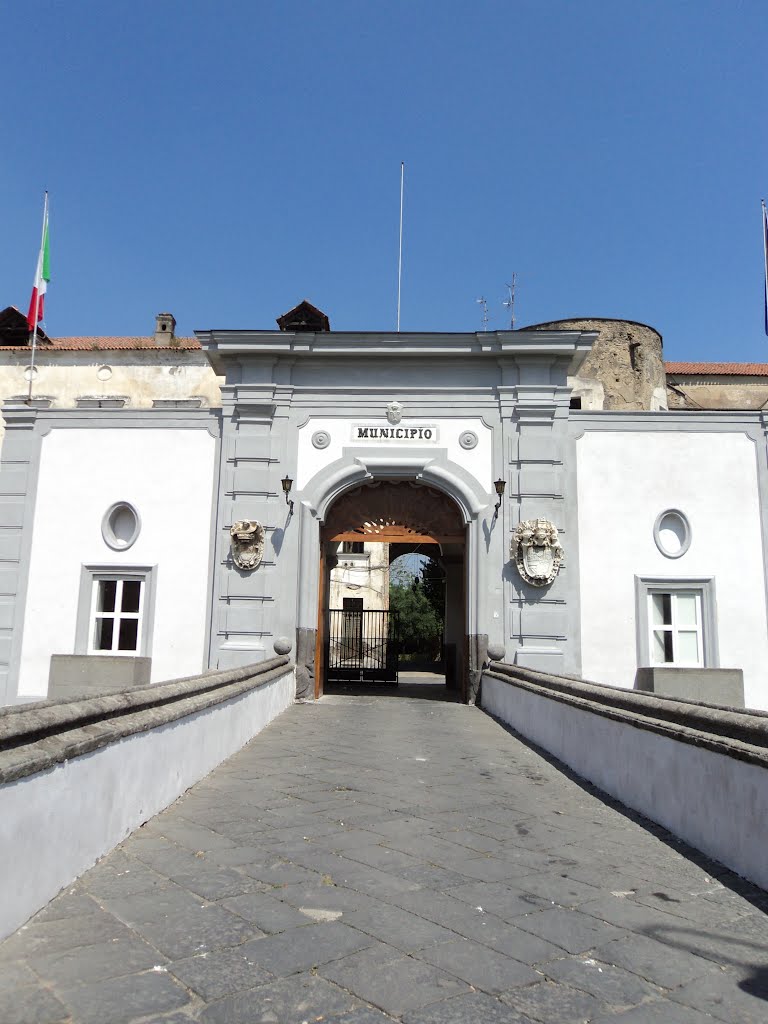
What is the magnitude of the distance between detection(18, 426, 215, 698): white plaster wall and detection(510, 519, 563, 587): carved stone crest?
16.7ft

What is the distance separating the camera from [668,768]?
17.2ft

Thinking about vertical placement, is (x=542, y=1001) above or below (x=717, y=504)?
below

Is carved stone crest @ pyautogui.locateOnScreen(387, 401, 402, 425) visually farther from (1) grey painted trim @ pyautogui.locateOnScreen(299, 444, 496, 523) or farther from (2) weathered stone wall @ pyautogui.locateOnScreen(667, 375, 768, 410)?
(2) weathered stone wall @ pyautogui.locateOnScreen(667, 375, 768, 410)

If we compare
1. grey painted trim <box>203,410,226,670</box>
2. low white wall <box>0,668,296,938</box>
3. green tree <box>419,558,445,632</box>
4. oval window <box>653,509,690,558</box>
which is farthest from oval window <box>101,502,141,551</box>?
green tree <box>419,558,445,632</box>

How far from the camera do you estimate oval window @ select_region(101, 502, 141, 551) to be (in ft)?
44.7

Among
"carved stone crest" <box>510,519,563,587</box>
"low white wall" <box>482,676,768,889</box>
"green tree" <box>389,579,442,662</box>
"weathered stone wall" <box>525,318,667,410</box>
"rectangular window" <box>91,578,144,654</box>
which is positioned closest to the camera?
"low white wall" <box>482,676,768,889</box>

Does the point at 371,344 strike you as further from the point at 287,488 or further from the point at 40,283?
the point at 40,283

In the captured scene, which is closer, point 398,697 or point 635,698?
point 635,698

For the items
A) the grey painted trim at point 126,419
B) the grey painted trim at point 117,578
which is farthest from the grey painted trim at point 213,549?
the grey painted trim at point 117,578

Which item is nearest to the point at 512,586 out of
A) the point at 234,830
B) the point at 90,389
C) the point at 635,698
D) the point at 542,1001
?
the point at 635,698

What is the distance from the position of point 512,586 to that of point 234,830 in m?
8.79

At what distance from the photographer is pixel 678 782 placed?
507 centimetres

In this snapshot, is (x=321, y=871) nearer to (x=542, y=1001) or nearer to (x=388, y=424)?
(x=542, y=1001)

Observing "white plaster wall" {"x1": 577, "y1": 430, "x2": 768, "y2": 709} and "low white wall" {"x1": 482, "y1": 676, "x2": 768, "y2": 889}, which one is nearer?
"low white wall" {"x1": 482, "y1": 676, "x2": 768, "y2": 889}
